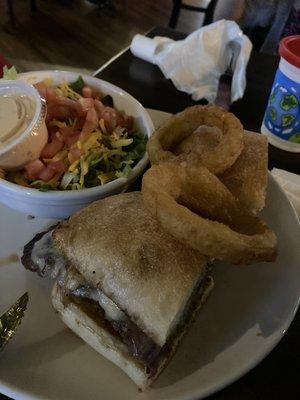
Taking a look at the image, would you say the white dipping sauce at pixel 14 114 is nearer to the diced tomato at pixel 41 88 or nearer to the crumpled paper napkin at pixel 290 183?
the diced tomato at pixel 41 88

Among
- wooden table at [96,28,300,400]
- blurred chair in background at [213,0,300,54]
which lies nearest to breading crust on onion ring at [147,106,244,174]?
wooden table at [96,28,300,400]

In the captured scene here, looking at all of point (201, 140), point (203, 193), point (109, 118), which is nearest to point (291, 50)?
point (201, 140)

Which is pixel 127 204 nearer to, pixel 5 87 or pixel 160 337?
pixel 160 337

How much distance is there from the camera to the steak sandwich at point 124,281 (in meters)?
0.86

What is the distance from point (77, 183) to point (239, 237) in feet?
1.82

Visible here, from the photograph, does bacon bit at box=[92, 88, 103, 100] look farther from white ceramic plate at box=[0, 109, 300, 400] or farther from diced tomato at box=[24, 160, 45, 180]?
white ceramic plate at box=[0, 109, 300, 400]

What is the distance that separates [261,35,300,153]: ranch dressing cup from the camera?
4.64 ft

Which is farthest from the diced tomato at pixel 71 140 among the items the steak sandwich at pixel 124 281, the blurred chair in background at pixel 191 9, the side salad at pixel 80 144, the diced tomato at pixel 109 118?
the blurred chair in background at pixel 191 9

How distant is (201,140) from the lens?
1.19 metres

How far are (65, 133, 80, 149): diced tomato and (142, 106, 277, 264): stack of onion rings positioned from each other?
0.29 meters

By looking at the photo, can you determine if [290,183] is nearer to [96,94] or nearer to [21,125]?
[96,94]

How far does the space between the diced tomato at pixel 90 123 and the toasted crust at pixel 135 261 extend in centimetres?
39

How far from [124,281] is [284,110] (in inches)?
38.0

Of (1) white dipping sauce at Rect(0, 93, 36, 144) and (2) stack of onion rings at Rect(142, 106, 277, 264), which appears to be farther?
(1) white dipping sauce at Rect(0, 93, 36, 144)
